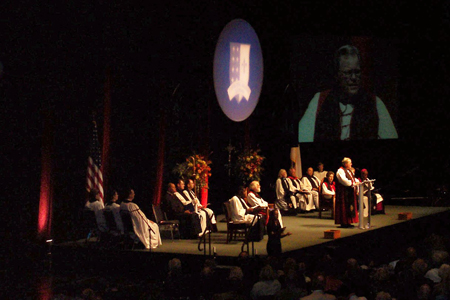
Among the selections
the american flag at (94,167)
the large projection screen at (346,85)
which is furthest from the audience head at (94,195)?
the large projection screen at (346,85)

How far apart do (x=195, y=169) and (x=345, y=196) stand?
3.07 meters

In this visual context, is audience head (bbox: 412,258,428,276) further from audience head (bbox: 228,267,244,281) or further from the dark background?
the dark background

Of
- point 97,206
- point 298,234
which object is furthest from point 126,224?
point 298,234

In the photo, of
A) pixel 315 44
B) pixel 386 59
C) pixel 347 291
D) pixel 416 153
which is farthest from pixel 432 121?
pixel 347 291

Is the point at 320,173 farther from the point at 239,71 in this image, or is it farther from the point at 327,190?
the point at 239,71

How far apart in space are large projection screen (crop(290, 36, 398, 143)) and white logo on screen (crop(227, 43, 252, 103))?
5.74ft

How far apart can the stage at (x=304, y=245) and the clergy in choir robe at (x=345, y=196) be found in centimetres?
31

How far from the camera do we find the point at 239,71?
553 inches

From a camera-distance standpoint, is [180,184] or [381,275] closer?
[381,275]

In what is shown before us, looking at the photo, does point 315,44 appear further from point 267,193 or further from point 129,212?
point 129,212

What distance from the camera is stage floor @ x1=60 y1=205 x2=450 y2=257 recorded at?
9914 mm

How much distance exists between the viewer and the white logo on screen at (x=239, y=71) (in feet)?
45.4

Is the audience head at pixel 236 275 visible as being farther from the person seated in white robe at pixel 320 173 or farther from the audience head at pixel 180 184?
the person seated in white robe at pixel 320 173

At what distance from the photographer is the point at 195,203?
458 inches
